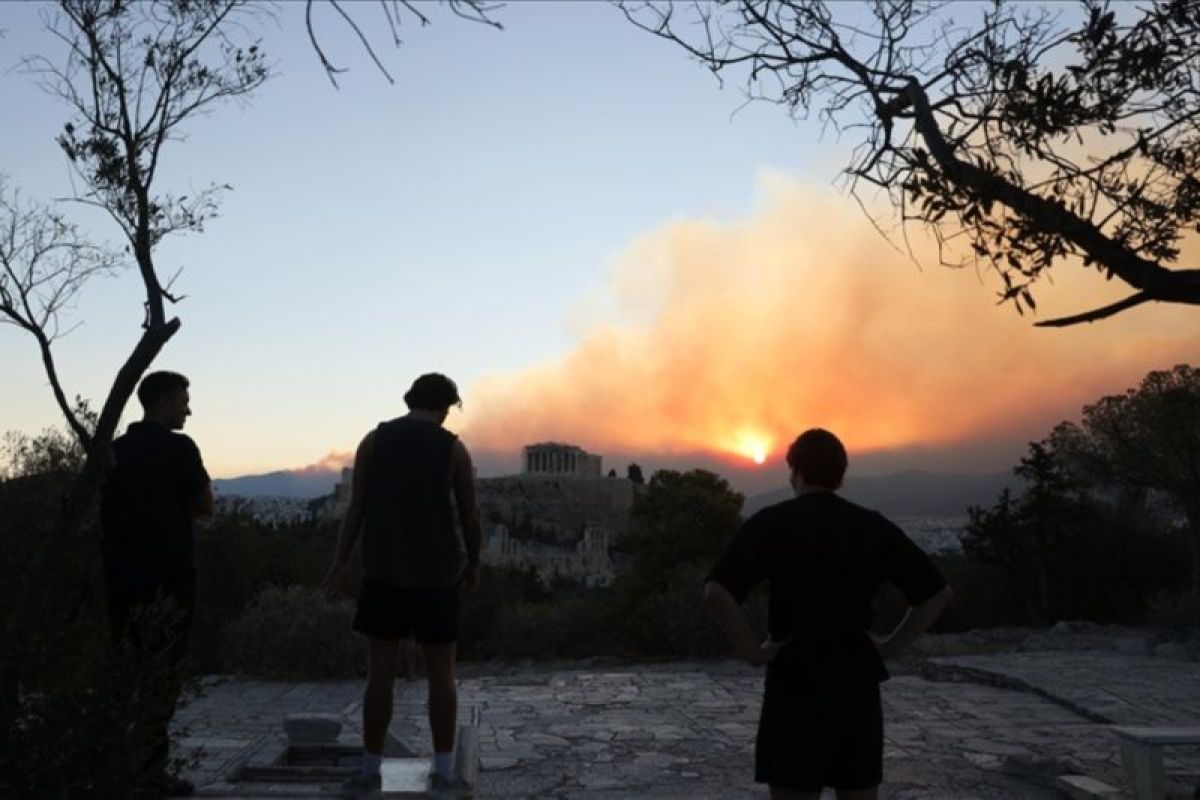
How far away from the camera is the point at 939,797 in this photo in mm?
6871

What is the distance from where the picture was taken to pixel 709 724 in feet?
32.2

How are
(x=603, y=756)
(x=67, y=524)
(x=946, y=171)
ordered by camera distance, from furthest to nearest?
(x=67, y=524), (x=603, y=756), (x=946, y=171)

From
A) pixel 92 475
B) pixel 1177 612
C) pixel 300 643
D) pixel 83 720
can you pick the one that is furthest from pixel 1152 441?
pixel 83 720

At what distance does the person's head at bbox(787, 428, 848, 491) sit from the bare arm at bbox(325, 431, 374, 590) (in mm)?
2460

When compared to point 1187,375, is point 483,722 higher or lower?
lower

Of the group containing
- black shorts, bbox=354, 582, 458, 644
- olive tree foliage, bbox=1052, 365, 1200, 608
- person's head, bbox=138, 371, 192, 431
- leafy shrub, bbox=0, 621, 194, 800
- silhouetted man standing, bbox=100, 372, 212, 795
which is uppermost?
olive tree foliage, bbox=1052, 365, 1200, 608

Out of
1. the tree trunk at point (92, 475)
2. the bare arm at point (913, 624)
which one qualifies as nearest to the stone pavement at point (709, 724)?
the tree trunk at point (92, 475)

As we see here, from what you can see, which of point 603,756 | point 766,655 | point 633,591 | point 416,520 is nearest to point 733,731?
point 603,756

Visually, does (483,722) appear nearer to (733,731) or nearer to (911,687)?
(733,731)

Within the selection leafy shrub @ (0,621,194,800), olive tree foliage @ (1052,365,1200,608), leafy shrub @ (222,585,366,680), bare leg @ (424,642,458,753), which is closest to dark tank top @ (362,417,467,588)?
bare leg @ (424,642,458,753)

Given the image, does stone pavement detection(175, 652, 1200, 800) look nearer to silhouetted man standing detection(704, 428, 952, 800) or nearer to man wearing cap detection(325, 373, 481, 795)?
man wearing cap detection(325, 373, 481, 795)

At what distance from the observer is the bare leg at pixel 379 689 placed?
19.4ft

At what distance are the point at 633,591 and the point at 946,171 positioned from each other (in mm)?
22401

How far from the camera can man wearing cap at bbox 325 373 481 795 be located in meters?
5.86
